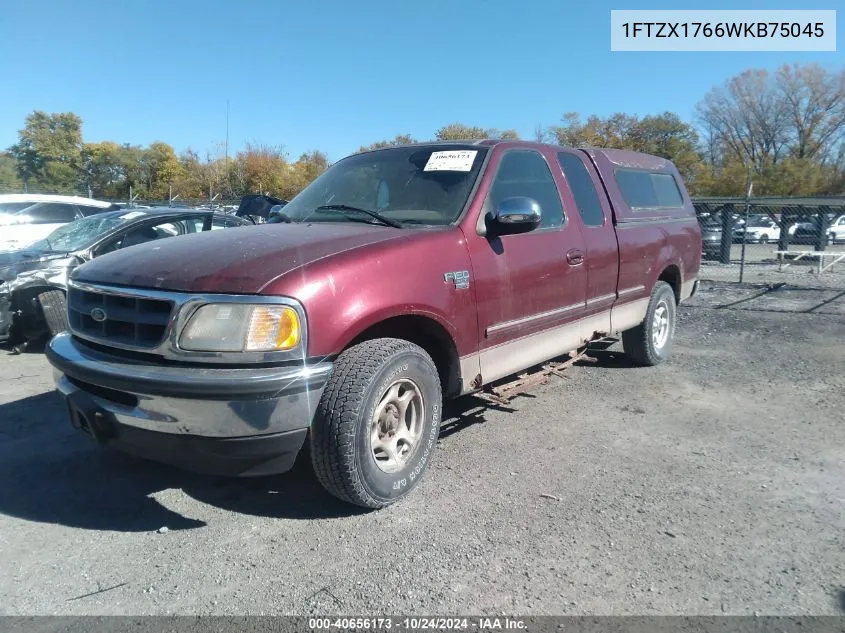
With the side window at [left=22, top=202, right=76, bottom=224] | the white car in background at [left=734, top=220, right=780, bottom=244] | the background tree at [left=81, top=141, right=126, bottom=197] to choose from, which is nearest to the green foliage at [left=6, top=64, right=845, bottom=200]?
the background tree at [left=81, top=141, right=126, bottom=197]

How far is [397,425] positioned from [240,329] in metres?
1.04

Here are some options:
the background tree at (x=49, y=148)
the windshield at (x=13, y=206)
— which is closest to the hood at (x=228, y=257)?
the windshield at (x=13, y=206)

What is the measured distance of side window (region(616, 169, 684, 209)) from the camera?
18.9ft

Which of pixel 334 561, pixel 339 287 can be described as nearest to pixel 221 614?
pixel 334 561

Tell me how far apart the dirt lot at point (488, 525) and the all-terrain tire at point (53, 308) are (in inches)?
66.2

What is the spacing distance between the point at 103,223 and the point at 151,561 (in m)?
5.96

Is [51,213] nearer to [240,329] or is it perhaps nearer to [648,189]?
[648,189]

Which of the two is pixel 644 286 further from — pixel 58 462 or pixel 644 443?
pixel 58 462

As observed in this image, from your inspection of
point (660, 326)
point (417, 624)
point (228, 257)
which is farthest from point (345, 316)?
point (660, 326)

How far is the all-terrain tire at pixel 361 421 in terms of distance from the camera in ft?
9.81

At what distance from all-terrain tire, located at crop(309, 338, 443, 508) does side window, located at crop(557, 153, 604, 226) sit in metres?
2.20

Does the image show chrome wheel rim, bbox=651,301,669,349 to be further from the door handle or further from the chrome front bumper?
the chrome front bumper

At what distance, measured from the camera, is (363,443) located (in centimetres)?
307

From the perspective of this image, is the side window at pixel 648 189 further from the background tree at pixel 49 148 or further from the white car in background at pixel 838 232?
the background tree at pixel 49 148
